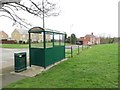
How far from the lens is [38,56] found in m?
12.2

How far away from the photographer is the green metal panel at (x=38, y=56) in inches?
471

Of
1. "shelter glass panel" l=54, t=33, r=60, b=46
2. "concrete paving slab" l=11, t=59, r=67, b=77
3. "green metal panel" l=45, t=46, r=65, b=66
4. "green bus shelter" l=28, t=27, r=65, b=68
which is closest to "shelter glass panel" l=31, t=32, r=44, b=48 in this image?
"green bus shelter" l=28, t=27, r=65, b=68

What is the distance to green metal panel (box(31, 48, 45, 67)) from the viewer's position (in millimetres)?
11953

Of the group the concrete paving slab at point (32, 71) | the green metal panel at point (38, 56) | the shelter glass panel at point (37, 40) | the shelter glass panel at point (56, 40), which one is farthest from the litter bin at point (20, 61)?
the shelter glass panel at point (56, 40)

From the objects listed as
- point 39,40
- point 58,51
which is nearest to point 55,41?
point 58,51

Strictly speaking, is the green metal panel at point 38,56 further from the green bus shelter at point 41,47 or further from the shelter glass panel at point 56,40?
the shelter glass panel at point 56,40

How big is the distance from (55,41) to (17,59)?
426 cm

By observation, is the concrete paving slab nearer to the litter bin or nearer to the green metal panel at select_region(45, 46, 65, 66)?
the litter bin

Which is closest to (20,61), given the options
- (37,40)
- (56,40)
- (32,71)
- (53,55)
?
(32,71)

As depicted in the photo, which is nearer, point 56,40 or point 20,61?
point 20,61

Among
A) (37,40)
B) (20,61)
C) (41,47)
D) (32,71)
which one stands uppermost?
(37,40)

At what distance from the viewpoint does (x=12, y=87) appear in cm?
738

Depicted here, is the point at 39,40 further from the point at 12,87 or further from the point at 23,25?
the point at 12,87

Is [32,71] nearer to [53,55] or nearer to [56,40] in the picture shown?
[53,55]
